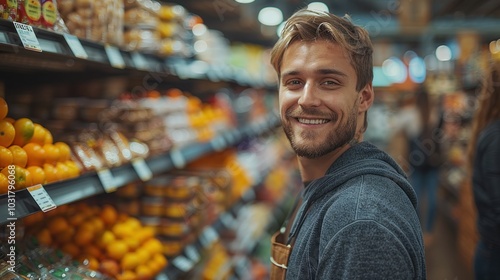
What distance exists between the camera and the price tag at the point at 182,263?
220 centimetres

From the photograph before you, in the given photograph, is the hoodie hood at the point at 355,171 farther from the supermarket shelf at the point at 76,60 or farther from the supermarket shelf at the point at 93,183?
the supermarket shelf at the point at 76,60

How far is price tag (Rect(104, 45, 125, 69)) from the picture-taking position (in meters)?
1.59

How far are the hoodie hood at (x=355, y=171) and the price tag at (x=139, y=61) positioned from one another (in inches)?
34.4

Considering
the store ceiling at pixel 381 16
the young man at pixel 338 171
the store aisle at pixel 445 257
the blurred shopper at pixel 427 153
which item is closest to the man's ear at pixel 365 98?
the young man at pixel 338 171

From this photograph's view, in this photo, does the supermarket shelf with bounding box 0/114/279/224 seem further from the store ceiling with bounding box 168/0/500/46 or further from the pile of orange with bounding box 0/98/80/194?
the store ceiling with bounding box 168/0/500/46

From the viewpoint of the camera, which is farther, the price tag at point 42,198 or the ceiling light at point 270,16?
the ceiling light at point 270,16

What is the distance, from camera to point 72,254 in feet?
5.74

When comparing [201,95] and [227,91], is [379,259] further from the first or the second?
[227,91]

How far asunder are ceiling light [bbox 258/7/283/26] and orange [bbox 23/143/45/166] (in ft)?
10.3

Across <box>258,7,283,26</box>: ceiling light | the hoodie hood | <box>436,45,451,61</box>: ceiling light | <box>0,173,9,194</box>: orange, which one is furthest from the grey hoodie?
<box>436,45,451,61</box>: ceiling light

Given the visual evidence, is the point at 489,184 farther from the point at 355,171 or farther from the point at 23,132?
the point at 23,132

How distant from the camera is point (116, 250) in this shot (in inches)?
73.9

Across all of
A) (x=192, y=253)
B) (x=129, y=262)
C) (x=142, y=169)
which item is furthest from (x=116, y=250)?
(x=192, y=253)

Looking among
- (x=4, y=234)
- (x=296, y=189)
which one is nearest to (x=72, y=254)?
(x=4, y=234)
